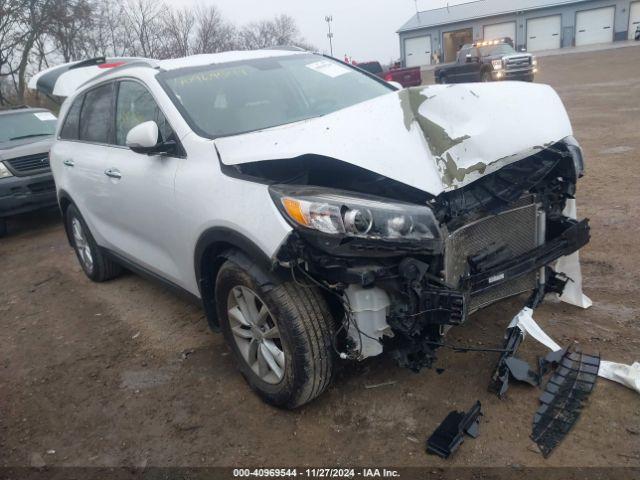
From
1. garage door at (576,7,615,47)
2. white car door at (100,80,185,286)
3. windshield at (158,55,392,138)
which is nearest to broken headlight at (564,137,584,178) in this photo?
windshield at (158,55,392,138)

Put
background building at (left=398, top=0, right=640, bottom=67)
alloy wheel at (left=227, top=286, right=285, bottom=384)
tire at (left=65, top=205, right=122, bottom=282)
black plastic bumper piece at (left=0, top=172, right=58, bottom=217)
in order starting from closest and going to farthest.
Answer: alloy wheel at (left=227, top=286, right=285, bottom=384)
tire at (left=65, top=205, right=122, bottom=282)
black plastic bumper piece at (left=0, top=172, right=58, bottom=217)
background building at (left=398, top=0, right=640, bottom=67)

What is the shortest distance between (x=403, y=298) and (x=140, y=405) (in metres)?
1.76

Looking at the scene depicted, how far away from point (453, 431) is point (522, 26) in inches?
2009

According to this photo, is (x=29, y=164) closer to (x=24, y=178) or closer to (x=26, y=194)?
(x=24, y=178)

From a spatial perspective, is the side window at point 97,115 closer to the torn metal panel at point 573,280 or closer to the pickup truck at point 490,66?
the torn metal panel at point 573,280

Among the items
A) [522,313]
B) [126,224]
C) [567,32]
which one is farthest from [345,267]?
[567,32]

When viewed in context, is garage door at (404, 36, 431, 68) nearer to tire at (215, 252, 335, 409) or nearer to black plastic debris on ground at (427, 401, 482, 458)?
tire at (215, 252, 335, 409)

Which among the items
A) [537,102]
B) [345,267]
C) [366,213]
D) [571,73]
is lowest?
[571,73]

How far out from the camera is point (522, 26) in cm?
4641

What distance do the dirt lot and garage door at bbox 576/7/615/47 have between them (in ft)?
158

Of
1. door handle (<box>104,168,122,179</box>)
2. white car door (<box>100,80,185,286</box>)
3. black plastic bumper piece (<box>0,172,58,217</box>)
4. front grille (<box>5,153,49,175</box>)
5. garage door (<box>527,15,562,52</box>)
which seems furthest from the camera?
garage door (<box>527,15,562,52</box>)

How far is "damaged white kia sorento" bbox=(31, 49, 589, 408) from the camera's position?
2.36 m

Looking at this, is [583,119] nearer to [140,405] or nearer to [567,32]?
[140,405]

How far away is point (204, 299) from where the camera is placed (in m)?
3.11
